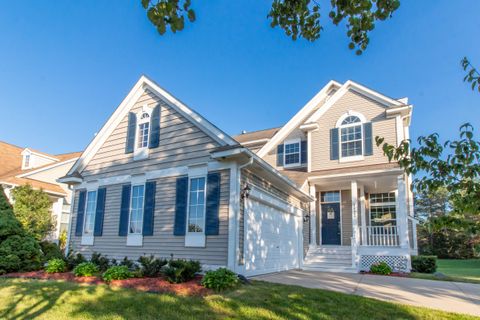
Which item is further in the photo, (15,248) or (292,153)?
(292,153)

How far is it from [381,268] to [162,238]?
807 centimetres

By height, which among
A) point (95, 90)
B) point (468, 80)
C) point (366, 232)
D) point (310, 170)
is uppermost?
point (95, 90)

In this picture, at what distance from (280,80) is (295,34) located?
1342 centimetres

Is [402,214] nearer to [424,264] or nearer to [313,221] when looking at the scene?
[424,264]

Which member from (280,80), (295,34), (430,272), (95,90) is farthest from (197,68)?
(430,272)

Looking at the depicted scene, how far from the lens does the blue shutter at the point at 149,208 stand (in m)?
10.1

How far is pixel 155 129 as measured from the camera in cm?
1091

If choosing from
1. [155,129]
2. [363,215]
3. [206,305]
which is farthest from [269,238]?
[363,215]

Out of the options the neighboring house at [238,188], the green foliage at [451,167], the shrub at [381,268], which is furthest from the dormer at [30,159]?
the green foliage at [451,167]

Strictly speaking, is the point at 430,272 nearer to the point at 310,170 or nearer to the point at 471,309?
the point at 310,170

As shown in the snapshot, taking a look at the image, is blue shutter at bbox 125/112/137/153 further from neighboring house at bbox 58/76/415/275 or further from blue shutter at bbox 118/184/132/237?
blue shutter at bbox 118/184/132/237

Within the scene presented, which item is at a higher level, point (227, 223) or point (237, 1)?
point (237, 1)

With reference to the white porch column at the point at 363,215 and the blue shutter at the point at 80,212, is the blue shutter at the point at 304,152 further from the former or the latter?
the blue shutter at the point at 80,212

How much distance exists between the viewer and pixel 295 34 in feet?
14.4
